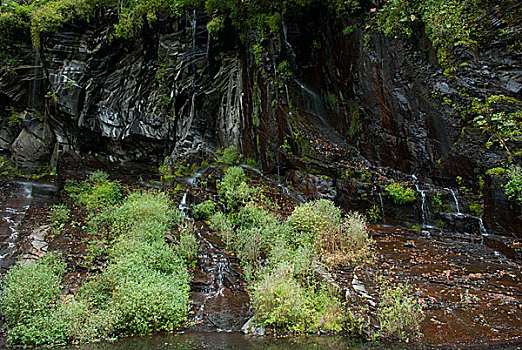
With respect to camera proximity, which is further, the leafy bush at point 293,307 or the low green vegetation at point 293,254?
the low green vegetation at point 293,254

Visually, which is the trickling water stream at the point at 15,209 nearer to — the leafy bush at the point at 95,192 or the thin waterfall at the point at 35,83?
the leafy bush at the point at 95,192

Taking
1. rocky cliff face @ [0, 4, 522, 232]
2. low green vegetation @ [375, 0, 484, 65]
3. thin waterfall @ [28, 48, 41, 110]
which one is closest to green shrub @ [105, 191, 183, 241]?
rocky cliff face @ [0, 4, 522, 232]

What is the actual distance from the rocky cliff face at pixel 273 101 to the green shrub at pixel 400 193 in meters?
0.28

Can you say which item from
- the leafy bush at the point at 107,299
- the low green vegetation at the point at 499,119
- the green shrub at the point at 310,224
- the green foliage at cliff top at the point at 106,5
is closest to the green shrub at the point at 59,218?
the leafy bush at the point at 107,299

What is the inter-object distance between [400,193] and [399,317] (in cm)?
555

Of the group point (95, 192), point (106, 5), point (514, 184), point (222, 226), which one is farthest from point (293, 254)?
point (106, 5)

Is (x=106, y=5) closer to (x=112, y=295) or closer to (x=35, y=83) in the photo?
(x=35, y=83)

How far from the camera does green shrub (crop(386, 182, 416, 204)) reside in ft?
32.2

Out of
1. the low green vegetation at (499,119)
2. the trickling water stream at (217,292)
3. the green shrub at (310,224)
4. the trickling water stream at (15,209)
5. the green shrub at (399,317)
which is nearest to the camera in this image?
the green shrub at (399,317)

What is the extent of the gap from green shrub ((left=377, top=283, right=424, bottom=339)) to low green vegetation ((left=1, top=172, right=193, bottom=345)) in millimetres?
3500

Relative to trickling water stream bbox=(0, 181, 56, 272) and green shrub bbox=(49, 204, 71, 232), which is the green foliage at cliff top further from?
green shrub bbox=(49, 204, 71, 232)

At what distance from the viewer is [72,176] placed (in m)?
14.7

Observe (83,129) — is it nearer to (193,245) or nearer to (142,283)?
(193,245)

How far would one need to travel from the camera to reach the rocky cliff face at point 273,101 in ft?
31.5
